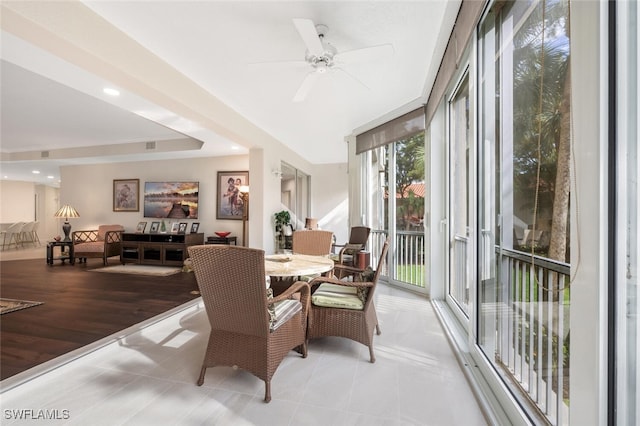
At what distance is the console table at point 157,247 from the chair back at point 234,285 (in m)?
4.61

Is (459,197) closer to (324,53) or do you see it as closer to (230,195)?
(324,53)

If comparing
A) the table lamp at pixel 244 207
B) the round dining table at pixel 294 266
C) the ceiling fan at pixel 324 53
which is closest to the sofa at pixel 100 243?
the table lamp at pixel 244 207

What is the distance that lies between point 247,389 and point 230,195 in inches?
201

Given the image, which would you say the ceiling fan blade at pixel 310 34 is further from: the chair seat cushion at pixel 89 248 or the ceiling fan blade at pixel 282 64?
the chair seat cushion at pixel 89 248

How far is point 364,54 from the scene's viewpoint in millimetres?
2264

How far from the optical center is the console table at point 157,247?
19.8ft

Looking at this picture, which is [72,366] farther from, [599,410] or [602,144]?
[602,144]

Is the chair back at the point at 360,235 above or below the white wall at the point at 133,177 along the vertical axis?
below

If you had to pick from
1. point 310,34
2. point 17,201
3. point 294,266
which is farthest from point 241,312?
point 17,201

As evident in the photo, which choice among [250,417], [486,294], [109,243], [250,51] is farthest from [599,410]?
[109,243]

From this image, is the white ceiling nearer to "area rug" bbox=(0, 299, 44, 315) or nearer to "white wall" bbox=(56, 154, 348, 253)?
"white wall" bbox=(56, 154, 348, 253)

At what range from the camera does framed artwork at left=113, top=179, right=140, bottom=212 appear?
23.1ft

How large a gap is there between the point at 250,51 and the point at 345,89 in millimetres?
1228

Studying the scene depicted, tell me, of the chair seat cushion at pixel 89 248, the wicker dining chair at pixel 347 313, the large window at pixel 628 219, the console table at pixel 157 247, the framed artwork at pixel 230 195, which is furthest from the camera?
the framed artwork at pixel 230 195
